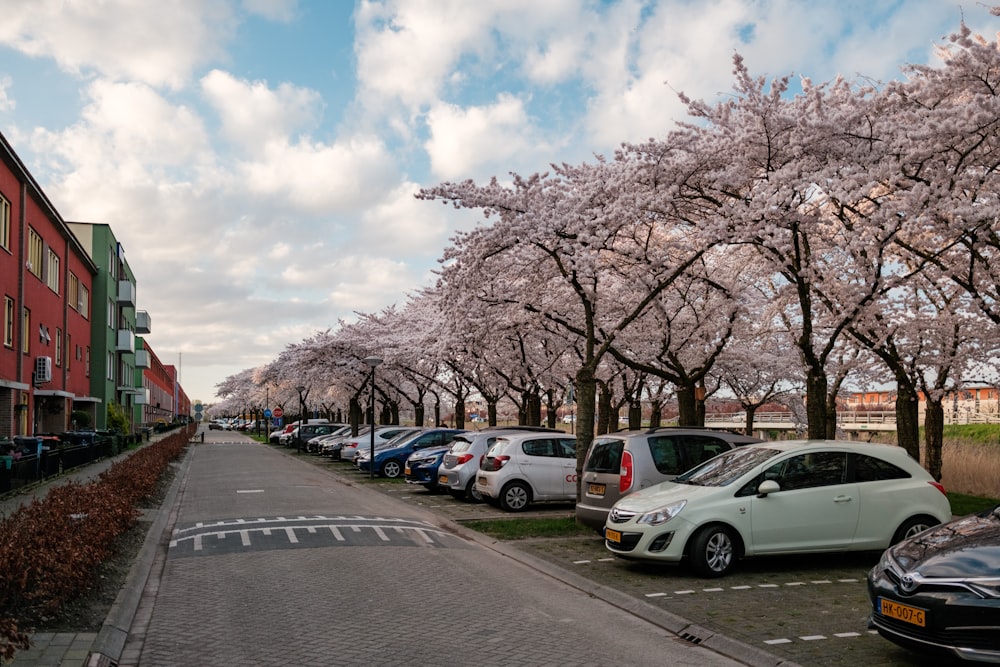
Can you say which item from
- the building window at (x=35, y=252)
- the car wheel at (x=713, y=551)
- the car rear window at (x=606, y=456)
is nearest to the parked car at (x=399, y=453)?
the car rear window at (x=606, y=456)

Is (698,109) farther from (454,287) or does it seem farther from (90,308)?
(90,308)

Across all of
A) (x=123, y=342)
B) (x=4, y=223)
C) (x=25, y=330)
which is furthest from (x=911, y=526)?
(x=123, y=342)

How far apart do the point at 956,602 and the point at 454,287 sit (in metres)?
12.6

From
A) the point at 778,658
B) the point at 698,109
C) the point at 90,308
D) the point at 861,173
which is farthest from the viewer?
the point at 90,308

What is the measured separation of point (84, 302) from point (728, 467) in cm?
4327

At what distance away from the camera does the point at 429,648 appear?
6688 millimetres

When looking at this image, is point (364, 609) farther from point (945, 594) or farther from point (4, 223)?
point (4, 223)

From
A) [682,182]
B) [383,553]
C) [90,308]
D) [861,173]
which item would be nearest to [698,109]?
[682,182]

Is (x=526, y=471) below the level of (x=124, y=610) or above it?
Answer: above

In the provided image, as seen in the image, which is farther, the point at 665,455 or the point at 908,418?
the point at 908,418

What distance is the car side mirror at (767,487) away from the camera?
9.59 meters

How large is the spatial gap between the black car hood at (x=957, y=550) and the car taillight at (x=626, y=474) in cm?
525

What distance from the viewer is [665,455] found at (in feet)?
39.9

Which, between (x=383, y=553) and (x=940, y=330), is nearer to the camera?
(x=383, y=553)
